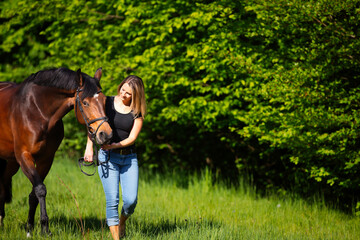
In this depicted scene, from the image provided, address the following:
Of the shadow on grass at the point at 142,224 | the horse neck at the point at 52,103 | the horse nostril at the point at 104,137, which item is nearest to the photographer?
the horse nostril at the point at 104,137

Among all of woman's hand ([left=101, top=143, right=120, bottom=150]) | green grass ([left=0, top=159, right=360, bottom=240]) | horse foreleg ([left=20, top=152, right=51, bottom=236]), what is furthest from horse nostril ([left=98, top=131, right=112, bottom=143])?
horse foreleg ([left=20, top=152, right=51, bottom=236])

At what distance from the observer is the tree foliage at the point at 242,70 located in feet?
19.0

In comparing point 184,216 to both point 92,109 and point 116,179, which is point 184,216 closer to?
point 116,179

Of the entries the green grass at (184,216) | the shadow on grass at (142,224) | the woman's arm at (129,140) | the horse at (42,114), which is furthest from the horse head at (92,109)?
the shadow on grass at (142,224)

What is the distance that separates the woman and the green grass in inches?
14.9

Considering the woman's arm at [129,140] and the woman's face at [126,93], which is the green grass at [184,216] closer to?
the woman's arm at [129,140]

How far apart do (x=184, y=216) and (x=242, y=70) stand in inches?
104

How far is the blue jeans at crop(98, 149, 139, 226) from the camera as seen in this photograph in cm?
391

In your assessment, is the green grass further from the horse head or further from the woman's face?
the woman's face

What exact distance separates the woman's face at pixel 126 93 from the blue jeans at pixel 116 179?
1.95 ft

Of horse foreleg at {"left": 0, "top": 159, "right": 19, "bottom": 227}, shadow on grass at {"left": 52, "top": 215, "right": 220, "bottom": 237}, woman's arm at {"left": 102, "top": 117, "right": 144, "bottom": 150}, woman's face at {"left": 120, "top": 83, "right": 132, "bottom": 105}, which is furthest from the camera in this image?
horse foreleg at {"left": 0, "top": 159, "right": 19, "bottom": 227}

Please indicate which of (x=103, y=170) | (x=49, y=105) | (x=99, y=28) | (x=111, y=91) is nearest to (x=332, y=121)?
(x=103, y=170)

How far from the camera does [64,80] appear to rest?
433 cm

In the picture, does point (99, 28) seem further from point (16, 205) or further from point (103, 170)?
point (103, 170)
